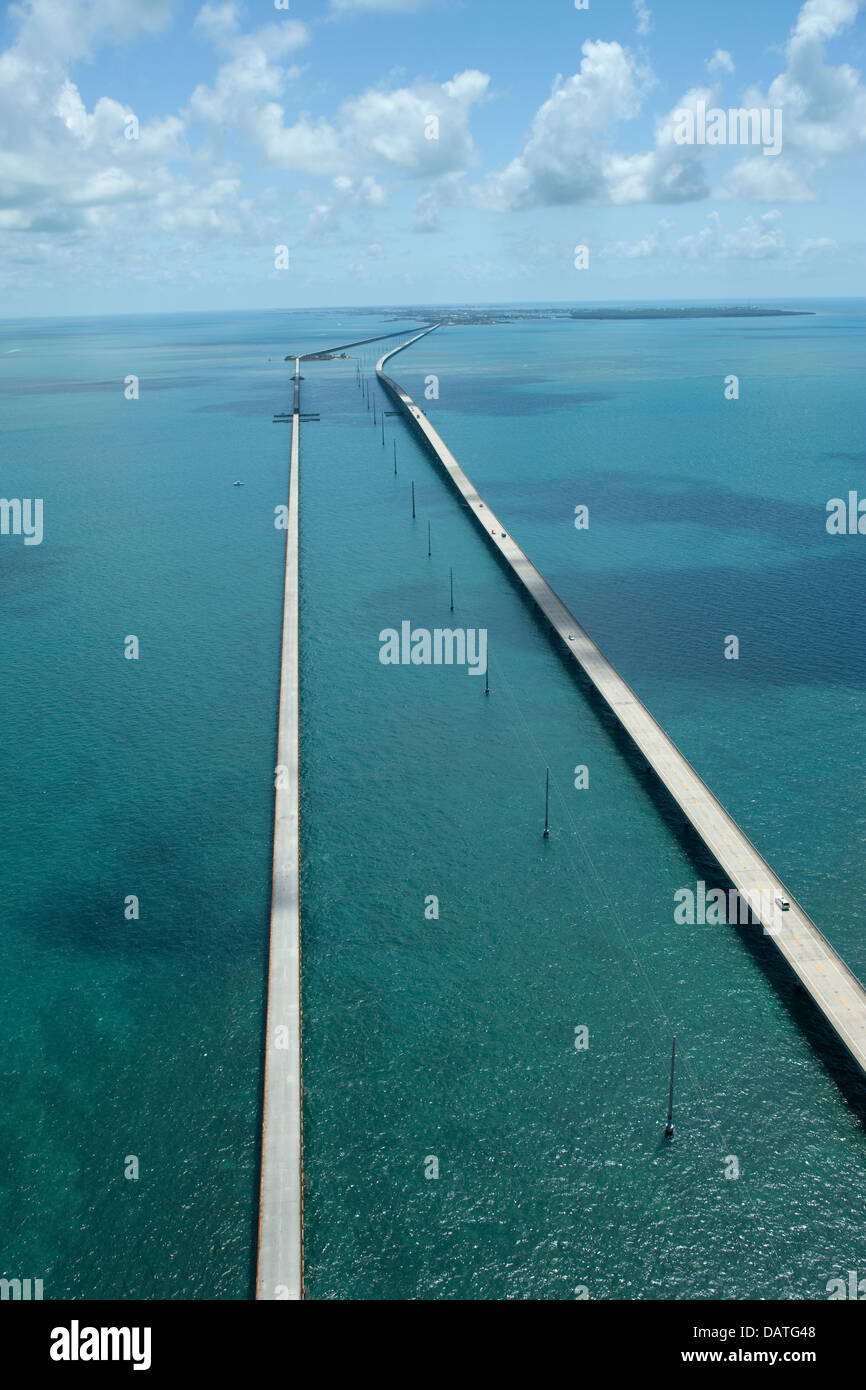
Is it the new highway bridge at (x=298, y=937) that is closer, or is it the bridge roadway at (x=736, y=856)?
the new highway bridge at (x=298, y=937)

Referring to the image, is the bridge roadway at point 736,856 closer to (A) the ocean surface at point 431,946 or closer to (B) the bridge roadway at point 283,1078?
(A) the ocean surface at point 431,946

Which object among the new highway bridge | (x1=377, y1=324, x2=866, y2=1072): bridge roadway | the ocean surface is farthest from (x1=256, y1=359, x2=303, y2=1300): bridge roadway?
(x1=377, y1=324, x2=866, y2=1072): bridge roadway

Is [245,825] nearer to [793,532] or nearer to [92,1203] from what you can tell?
[92,1203]

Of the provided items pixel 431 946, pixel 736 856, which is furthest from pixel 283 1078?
pixel 736 856

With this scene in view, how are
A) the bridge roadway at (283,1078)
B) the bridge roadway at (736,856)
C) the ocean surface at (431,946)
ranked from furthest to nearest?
the bridge roadway at (736,856) → the ocean surface at (431,946) → the bridge roadway at (283,1078)

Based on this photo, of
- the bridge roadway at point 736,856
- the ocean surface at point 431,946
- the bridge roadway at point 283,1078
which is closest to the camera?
the bridge roadway at point 283,1078

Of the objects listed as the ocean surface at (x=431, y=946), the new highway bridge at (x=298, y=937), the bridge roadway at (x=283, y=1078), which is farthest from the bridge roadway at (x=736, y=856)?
the bridge roadway at (x=283, y=1078)
